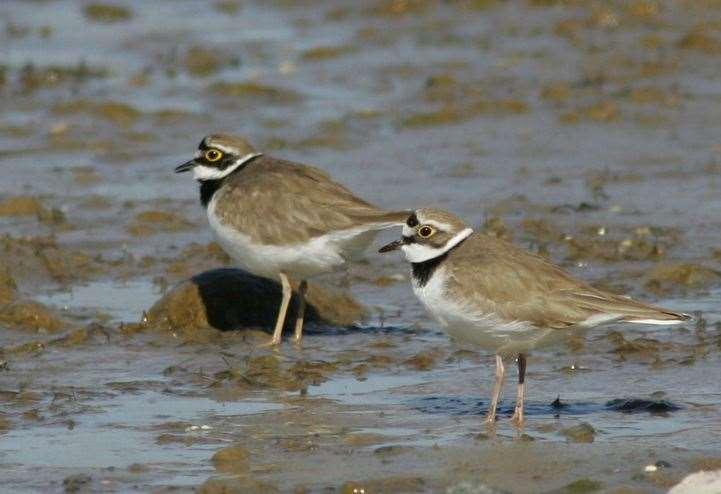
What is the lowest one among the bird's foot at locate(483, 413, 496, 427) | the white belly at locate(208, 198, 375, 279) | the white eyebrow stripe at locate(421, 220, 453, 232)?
the bird's foot at locate(483, 413, 496, 427)

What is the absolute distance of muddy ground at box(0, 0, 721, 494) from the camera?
24.6 ft

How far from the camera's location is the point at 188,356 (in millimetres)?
9680

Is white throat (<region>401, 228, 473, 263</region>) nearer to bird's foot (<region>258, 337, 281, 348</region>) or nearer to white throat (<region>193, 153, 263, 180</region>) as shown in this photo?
bird's foot (<region>258, 337, 281, 348</region>)

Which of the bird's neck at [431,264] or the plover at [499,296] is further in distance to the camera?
the bird's neck at [431,264]

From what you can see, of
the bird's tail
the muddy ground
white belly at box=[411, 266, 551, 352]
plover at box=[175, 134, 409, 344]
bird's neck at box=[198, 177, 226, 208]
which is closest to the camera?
the muddy ground

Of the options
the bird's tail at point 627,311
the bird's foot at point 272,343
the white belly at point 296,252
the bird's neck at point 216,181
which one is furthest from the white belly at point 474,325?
the bird's neck at point 216,181

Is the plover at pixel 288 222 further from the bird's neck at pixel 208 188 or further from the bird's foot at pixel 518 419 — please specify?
the bird's foot at pixel 518 419

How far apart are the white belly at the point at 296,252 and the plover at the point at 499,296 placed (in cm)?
159

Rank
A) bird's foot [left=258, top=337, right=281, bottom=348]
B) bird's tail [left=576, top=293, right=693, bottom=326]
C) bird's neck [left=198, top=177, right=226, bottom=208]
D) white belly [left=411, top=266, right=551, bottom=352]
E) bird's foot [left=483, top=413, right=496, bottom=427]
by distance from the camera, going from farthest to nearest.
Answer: bird's neck [left=198, top=177, right=226, bottom=208] < bird's foot [left=258, top=337, right=281, bottom=348] < bird's foot [left=483, top=413, right=496, bottom=427] < white belly [left=411, top=266, right=551, bottom=352] < bird's tail [left=576, top=293, right=693, bottom=326]

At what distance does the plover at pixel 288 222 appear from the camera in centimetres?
984

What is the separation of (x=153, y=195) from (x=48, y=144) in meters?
2.36

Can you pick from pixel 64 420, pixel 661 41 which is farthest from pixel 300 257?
pixel 661 41

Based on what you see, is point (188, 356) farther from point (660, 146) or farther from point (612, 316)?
point (660, 146)

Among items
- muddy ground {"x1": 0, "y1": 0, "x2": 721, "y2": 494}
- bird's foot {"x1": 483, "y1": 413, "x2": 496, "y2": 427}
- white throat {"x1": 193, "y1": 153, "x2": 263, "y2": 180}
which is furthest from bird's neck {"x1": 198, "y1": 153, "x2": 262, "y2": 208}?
bird's foot {"x1": 483, "y1": 413, "x2": 496, "y2": 427}
